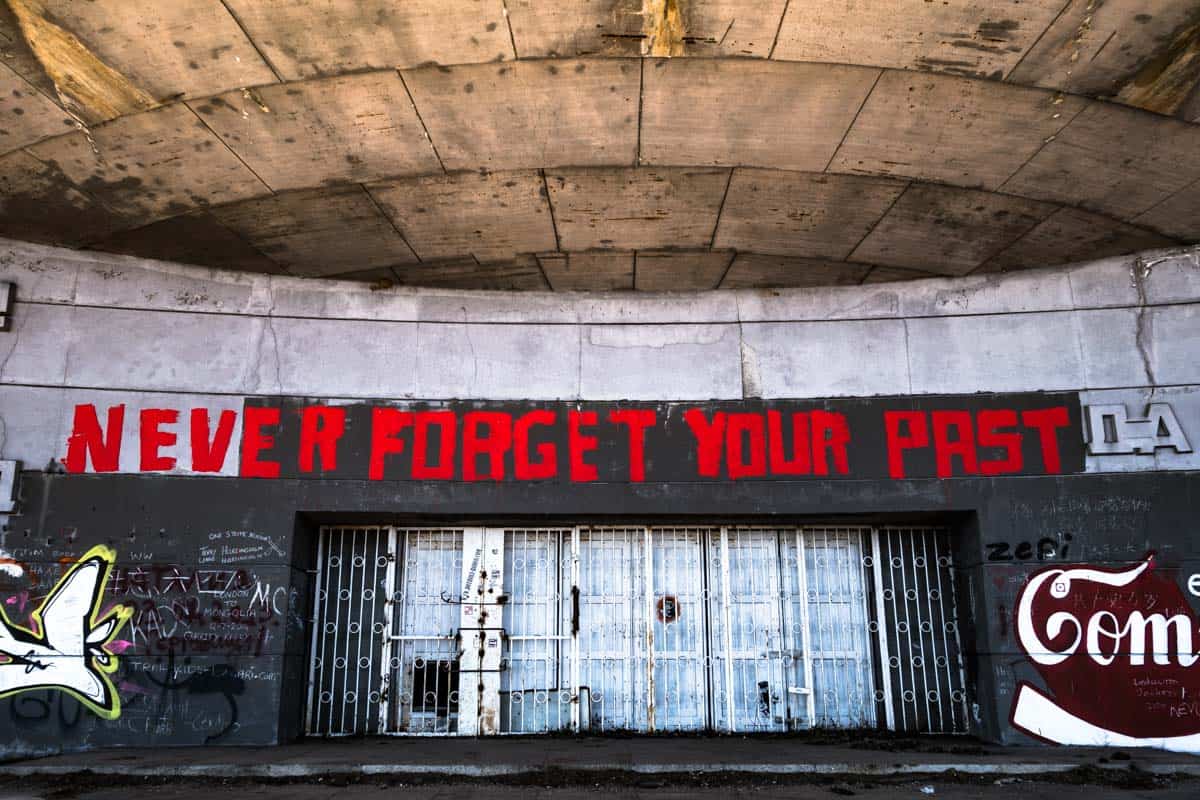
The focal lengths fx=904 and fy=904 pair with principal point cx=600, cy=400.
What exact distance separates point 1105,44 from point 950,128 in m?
1.26

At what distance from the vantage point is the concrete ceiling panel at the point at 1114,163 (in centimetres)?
739

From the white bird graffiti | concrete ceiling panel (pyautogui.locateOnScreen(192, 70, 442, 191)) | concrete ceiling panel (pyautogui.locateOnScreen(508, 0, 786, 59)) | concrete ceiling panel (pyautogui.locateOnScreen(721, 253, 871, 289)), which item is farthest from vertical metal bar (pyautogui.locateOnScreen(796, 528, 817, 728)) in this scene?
the white bird graffiti

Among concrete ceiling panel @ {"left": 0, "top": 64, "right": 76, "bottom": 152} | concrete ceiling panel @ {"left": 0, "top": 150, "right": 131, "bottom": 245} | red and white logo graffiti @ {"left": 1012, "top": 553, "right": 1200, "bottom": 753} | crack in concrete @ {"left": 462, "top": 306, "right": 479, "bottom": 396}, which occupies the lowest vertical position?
red and white logo graffiti @ {"left": 1012, "top": 553, "right": 1200, "bottom": 753}

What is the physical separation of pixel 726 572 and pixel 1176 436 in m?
4.53

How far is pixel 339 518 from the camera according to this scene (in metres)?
9.23

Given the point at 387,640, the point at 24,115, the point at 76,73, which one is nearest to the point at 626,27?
the point at 76,73

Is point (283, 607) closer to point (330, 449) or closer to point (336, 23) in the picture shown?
point (330, 449)

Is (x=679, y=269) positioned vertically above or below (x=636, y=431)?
above

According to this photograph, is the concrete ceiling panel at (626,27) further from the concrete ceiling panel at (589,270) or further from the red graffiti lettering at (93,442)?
the red graffiti lettering at (93,442)

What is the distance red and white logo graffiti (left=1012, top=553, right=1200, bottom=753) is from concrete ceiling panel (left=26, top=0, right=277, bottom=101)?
27.3ft

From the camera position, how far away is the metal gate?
9.16m

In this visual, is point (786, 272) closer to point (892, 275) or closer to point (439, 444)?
point (892, 275)

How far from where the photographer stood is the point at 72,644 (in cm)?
839

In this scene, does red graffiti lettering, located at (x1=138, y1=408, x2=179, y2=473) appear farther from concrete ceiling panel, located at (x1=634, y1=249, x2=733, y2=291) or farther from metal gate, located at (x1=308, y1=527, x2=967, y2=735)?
concrete ceiling panel, located at (x1=634, y1=249, x2=733, y2=291)
